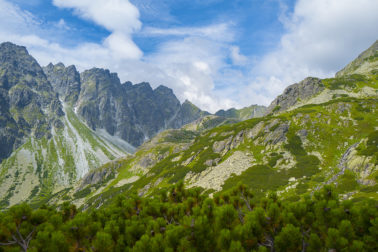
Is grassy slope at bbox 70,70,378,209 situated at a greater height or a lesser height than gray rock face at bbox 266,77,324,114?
lesser

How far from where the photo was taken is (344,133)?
85625 millimetres

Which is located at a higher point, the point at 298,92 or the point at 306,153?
the point at 298,92

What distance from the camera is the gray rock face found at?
6015 inches

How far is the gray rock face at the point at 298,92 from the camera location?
153m

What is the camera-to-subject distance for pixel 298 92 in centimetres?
16012

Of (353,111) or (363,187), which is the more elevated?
(353,111)

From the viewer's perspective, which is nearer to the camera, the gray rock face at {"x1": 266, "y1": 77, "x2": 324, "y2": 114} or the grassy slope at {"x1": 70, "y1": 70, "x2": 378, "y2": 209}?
the grassy slope at {"x1": 70, "y1": 70, "x2": 378, "y2": 209}

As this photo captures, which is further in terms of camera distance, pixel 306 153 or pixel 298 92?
pixel 298 92

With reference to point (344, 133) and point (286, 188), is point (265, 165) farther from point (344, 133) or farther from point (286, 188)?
point (344, 133)

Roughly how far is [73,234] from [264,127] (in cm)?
10901

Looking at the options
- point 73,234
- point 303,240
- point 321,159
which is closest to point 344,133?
point 321,159

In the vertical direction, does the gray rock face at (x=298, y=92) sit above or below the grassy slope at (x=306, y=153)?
above

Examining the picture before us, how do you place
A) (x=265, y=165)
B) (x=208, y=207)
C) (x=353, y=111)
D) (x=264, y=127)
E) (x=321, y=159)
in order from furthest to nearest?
(x=264, y=127) < (x=353, y=111) < (x=265, y=165) < (x=321, y=159) < (x=208, y=207)

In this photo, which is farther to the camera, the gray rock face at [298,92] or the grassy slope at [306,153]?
the gray rock face at [298,92]
